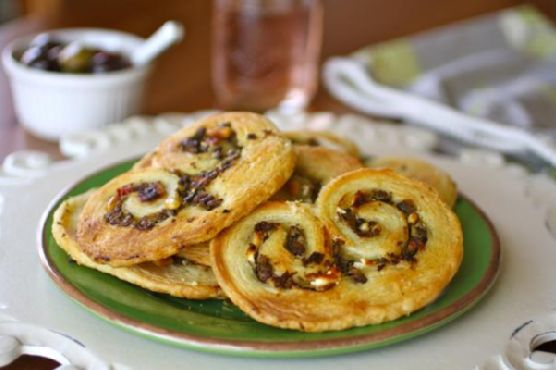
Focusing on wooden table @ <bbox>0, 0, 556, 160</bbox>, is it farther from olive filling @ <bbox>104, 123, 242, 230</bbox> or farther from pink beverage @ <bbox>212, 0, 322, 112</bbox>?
olive filling @ <bbox>104, 123, 242, 230</bbox>

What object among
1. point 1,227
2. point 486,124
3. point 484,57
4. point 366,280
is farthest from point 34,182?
point 484,57

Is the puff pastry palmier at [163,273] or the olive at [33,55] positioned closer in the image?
the puff pastry palmier at [163,273]

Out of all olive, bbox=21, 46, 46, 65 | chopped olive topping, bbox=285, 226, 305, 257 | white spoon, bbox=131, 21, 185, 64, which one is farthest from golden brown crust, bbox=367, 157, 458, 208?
olive, bbox=21, 46, 46, 65

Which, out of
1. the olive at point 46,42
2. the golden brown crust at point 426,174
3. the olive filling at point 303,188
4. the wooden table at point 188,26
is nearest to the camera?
the olive filling at point 303,188

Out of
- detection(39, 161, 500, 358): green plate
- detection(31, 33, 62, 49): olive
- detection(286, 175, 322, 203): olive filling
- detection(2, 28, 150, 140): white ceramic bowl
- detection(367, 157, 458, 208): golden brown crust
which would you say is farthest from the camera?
detection(31, 33, 62, 49): olive

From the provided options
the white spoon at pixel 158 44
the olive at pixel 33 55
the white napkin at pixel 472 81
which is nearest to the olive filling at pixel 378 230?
the white napkin at pixel 472 81

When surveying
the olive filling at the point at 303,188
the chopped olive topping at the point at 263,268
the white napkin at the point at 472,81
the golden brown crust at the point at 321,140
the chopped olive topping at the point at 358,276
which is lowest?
the white napkin at the point at 472,81

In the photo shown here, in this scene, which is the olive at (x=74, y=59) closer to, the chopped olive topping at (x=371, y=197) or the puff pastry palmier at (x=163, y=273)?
the puff pastry palmier at (x=163, y=273)
